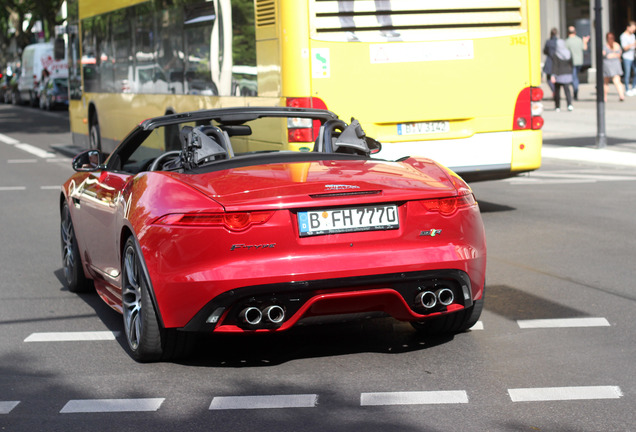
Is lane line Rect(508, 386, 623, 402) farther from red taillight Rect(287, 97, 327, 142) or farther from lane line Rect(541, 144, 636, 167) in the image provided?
lane line Rect(541, 144, 636, 167)

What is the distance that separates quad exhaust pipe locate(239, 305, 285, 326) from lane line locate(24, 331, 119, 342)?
1.45 metres

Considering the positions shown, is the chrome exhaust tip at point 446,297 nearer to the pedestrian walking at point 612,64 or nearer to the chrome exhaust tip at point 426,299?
the chrome exhaust tip at point 426,299

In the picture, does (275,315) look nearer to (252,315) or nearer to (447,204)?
(252,315)

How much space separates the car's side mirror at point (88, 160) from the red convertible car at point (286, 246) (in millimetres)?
1278

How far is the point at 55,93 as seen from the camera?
4588 centimetres

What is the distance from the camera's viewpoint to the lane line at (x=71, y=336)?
6.83m

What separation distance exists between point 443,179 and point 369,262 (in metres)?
0.76

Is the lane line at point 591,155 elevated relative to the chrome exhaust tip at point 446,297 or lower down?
elevated

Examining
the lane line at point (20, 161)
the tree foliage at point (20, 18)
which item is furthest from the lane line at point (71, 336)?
the tree foliage at point (20, 18)

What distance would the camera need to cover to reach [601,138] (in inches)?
769

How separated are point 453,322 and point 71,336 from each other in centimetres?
226

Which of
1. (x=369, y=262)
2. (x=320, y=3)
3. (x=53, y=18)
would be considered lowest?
(x=369, y=262)

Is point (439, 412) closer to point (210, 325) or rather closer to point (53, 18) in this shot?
point (210, 325)

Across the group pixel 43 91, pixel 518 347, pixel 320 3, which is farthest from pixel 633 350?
pixel 43 91
